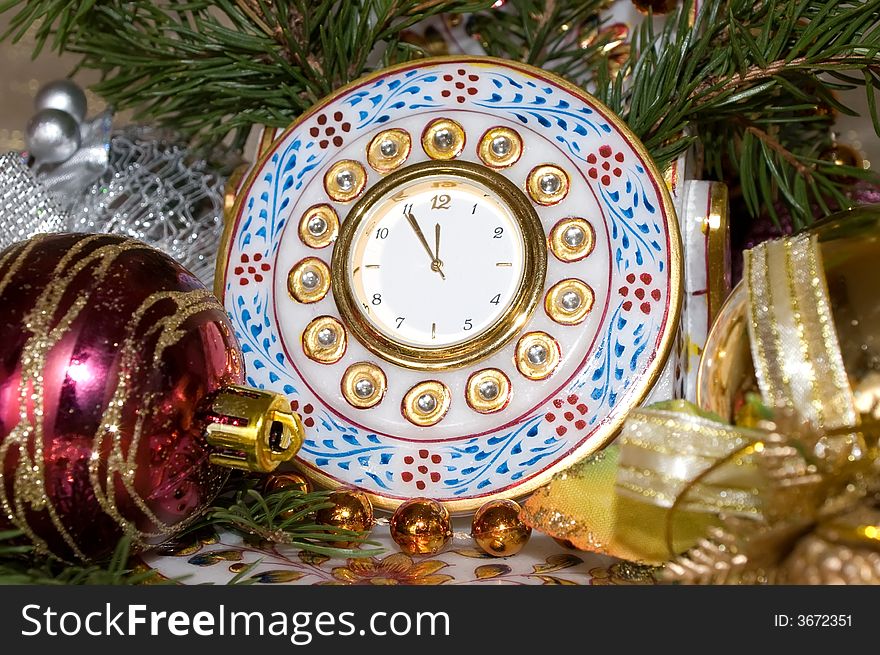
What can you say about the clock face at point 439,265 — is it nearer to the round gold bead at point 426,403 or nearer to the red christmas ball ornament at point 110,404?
the round gold bead at point 426,403

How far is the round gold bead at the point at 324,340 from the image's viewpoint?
2.33ft

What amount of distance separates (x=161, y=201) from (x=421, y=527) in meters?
0.47

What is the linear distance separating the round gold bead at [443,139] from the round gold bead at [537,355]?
16 centimetres

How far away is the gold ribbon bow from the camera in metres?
0.43

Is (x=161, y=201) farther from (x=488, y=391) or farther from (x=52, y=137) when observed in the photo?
(x=488, y=391)

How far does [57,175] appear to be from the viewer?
3.15ft

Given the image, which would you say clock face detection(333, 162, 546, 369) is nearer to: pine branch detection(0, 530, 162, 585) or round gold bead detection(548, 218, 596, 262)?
round gold bead detection(548, 218, 596, 262)

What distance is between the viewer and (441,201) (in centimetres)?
71

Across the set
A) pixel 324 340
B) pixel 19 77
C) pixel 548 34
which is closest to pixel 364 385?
pixel 324 340

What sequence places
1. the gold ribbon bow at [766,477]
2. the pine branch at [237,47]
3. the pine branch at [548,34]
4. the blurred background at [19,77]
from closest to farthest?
the gold ribbon bow at [766,477] < the pine branch at [237,47] < the pine branch at [548,34] < the blurred background at [19,77]

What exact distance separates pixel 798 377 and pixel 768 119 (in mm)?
391

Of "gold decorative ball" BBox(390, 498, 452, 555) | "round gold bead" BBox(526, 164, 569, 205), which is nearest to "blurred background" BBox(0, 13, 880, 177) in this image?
"round gold bead" BBox(526, 164, 569, 205)

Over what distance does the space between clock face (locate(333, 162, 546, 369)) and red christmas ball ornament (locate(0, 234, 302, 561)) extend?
0.44 ft

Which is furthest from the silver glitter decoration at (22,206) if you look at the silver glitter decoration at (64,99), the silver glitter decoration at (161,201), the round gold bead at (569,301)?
the round gold bead at (569,301)
